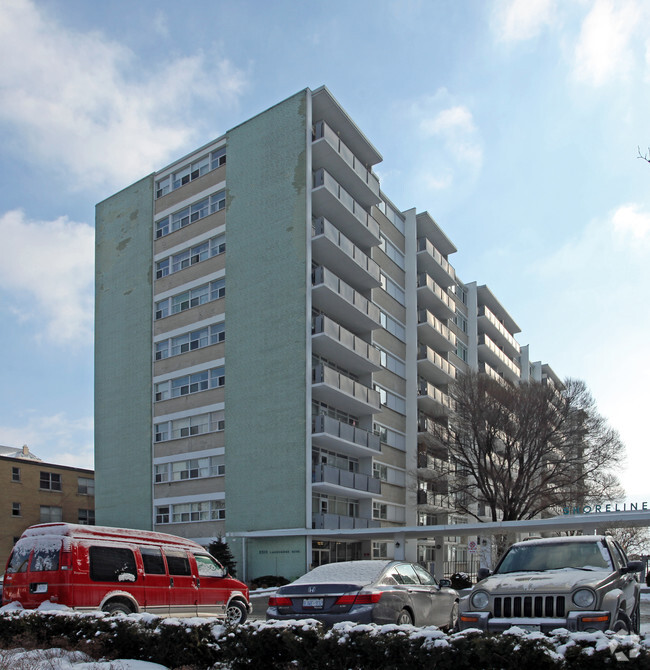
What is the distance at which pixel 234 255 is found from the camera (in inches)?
1647

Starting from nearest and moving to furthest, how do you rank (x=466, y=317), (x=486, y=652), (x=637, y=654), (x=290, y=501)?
(x=637, y=654), (x=486, y=652), (x=290, y=501), (x=466, y=317)

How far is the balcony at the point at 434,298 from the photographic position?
2092 inches

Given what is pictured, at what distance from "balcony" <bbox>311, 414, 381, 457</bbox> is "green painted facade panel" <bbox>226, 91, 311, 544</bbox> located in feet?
3.32

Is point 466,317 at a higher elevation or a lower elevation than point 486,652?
higher

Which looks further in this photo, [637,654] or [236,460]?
[236,460]

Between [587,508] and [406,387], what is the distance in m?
13.6

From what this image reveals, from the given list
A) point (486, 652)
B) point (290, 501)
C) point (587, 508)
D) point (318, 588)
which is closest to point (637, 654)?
point (486, 652)

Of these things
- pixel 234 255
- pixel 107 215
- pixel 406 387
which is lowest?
pixel 406 387

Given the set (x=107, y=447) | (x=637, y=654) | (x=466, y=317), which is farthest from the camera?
(x=466, y=317)

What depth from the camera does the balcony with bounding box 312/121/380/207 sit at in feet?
134

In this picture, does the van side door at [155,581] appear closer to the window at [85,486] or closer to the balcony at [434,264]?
the balcony at [434,264]

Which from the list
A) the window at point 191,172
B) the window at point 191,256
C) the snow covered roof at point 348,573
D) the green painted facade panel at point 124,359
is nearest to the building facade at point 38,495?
the green painted facade panel at point 124,359

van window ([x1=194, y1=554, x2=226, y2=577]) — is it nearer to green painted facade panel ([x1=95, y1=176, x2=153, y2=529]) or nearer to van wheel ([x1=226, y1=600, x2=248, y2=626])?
van wheel ([x1=226, y1=600, x2=248, y2=626])

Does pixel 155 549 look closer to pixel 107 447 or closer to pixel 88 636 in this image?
pixel 88 636
